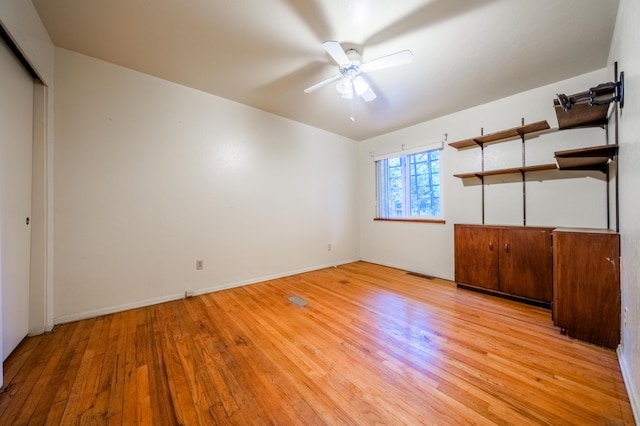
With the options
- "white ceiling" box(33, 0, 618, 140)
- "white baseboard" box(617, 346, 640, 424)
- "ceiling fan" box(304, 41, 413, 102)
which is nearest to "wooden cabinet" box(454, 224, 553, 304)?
"white baseboard" box(617, 346, 640, 424)

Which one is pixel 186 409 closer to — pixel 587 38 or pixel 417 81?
pixel 417 81

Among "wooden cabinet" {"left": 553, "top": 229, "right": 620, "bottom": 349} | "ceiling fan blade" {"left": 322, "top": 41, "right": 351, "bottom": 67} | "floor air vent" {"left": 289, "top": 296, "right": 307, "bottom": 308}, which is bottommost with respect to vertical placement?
"floor air vent" {"left": 289, "top": 296, "right": 307, "bottom": 308}

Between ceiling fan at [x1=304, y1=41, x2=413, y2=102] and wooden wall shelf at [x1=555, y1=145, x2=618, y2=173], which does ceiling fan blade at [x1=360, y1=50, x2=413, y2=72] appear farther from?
wooden wall shelf at [x1=555, y1=145, x2=618, y2=173]

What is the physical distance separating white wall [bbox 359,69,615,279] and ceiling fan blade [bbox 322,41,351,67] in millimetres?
2206

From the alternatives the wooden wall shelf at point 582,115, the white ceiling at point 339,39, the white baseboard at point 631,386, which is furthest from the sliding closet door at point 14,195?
the wooden wall shelf at point 582,115

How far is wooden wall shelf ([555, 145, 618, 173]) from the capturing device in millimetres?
1840

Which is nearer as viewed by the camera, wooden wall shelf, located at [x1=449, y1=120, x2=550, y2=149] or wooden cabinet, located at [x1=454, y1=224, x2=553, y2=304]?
wooden cabinet, located at [x1=454, y1=224, x2=553, y2=304]

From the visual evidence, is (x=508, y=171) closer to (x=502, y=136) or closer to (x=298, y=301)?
(x=502, y=136)

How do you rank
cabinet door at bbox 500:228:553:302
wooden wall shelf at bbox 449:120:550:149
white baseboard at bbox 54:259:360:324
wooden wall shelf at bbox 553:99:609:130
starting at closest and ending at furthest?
wooden wall shelf at bbox 553:99:609:130, white baseboard at bbox 54:259:360:324, cabinet door at bbox 500:228:553:302, wooden wall shelf at bbox 449:120:550:149

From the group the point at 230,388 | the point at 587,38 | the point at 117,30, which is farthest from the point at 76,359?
the point at 587,38

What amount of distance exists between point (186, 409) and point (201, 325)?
3.15ft

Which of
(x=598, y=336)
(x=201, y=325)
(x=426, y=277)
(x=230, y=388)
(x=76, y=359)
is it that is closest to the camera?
(x=230, y=388)

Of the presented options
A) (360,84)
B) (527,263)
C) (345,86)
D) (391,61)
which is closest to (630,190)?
(527,263)

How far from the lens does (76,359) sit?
1.60m
